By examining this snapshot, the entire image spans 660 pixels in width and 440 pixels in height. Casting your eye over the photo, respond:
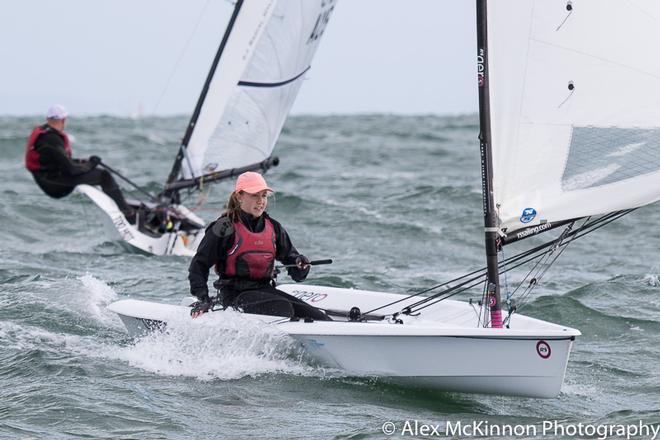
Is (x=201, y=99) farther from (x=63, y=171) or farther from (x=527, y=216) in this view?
(x=527, y=216)

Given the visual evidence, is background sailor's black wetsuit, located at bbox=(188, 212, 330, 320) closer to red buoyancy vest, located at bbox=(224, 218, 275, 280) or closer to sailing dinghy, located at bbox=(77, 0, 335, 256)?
red buoyancy vest, located at bbox=(224, 218, 275, 280)

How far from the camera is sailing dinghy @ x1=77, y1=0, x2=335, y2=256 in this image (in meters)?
9.41

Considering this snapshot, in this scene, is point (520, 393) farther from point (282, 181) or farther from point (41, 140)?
point (282, 181)

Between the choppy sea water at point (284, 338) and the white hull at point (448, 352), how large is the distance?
0.28 ft

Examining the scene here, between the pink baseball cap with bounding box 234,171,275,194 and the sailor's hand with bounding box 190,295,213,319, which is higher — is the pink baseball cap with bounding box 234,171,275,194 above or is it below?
above

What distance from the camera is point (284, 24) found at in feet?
31.1

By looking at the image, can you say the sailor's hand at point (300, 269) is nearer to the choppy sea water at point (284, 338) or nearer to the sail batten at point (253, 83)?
the choppy sea water at point (284, 338)

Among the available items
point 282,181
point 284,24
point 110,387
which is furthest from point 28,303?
point 282,181

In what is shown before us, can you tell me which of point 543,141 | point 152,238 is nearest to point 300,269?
point 543,141

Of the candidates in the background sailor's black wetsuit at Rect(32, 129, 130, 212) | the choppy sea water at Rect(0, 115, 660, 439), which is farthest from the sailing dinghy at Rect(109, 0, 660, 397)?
the background sailor's black wetsuit at Rect(32, 129, 130, 212)

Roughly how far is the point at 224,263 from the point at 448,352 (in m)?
1.27

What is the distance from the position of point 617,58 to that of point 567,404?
1.57 m

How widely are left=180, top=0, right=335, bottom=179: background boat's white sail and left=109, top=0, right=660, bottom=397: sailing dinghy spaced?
4732 mm

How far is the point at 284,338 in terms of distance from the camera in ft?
17.5
